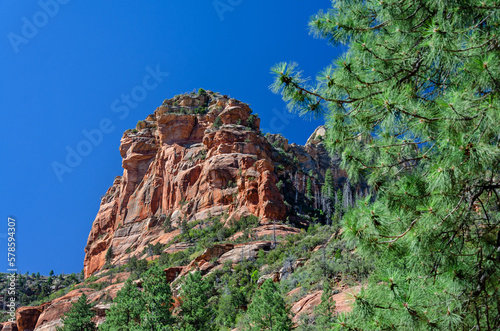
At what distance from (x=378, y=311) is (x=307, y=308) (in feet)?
66.8

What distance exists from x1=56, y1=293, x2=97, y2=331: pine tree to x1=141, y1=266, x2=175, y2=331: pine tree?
7.91 metres

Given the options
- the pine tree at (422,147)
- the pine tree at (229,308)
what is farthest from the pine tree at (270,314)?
the pine tree at (422,147)

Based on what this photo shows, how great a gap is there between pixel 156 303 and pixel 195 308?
2.44 meters

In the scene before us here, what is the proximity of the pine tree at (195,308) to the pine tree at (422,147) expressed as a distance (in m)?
19.7

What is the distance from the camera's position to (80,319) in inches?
1216

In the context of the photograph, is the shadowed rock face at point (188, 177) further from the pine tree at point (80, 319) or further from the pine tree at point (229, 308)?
the pine tree at point (80, 319)

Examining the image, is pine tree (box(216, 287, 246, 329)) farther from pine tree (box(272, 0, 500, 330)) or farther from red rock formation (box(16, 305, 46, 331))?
pine tree (box(272, 0, 500, 330))

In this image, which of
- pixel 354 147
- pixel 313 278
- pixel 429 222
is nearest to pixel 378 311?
pixel 429 222

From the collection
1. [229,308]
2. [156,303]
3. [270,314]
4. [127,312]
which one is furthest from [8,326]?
[270,314]

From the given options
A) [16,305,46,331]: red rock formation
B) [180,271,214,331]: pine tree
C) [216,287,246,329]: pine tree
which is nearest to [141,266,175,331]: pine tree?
[180,271,214,331]: pine tree

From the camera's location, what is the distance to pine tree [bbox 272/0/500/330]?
14.5 ft

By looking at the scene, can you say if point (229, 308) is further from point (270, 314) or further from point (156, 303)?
point (270, 314)

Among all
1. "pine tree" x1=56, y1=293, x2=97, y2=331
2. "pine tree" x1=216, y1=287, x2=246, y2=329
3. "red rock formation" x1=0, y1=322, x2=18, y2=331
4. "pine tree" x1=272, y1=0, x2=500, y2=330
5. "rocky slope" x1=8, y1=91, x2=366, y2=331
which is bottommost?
"pine tree" x1=272, y1=0, x2=500, y2=330

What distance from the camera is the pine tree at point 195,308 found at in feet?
79.4
